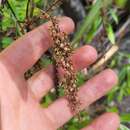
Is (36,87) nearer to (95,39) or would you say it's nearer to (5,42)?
(5,42)

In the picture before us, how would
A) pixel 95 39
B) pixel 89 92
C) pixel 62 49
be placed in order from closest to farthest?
pixel 62 49 → pixel 89 92 → pixel 95 39

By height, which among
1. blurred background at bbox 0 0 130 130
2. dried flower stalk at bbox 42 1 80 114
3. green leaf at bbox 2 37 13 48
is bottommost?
blurred background at bbox 0 0 130 130

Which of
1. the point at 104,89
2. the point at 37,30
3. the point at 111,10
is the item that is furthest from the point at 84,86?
the point at 111,10

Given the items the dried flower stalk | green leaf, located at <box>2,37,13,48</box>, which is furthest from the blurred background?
the dried flower stalk

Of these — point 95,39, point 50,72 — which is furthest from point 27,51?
point 95,39

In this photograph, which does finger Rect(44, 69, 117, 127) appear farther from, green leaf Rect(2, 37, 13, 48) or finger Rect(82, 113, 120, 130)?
green leaf Rect(2, 37, 13, 48)

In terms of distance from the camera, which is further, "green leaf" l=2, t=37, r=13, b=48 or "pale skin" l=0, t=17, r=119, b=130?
"green leaf" l=2, t=37, r=13, b=48

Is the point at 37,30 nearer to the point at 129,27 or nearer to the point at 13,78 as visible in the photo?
the point at 13,78
